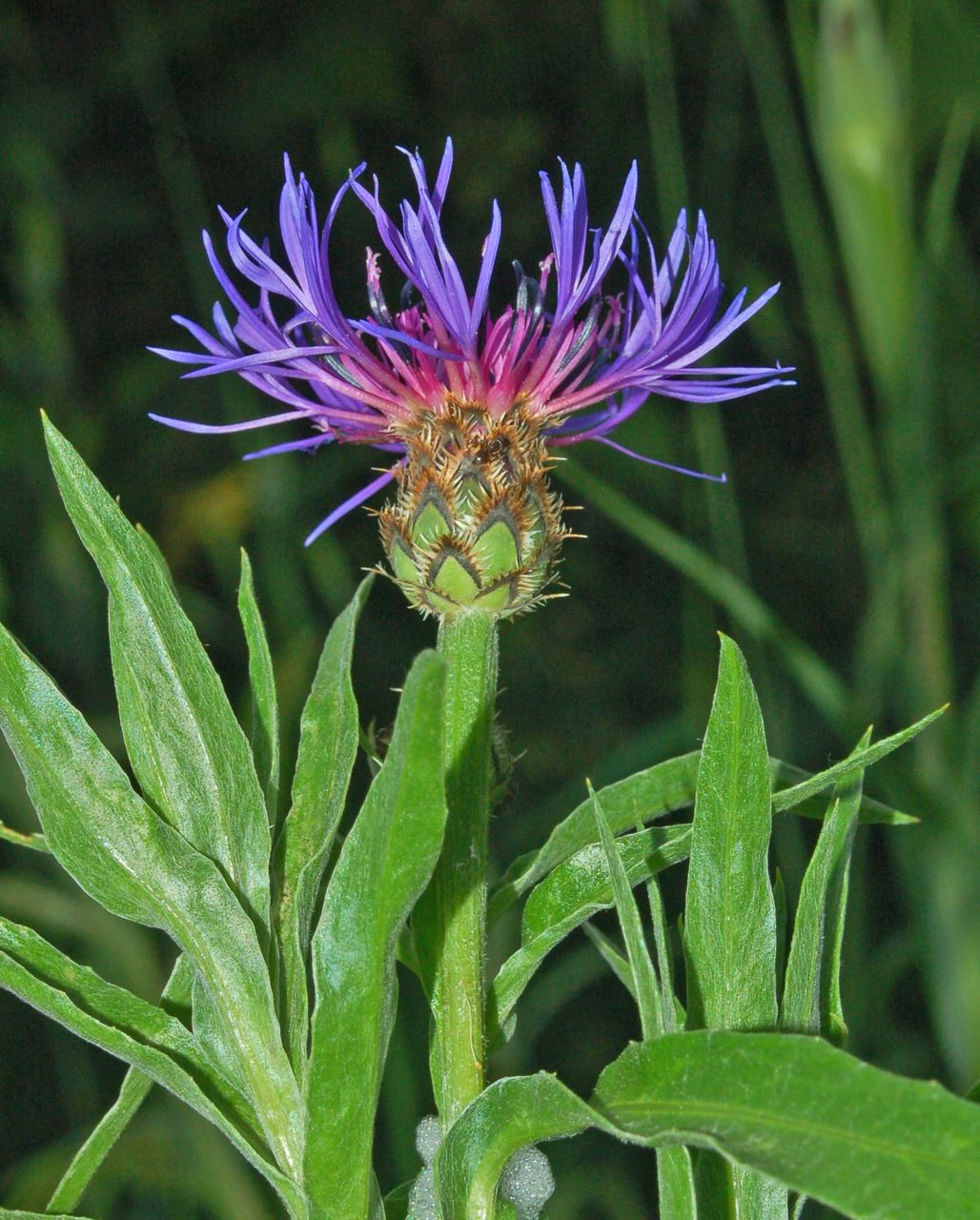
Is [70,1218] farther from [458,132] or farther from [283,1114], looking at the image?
[458,132]

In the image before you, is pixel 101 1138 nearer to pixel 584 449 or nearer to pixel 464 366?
pixel 464 366

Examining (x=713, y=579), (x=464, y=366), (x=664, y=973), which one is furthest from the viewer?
(x=713, y=579)

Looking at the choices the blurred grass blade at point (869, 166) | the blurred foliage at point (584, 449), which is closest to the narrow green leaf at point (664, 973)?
the blurred foliage at point (584, 449)

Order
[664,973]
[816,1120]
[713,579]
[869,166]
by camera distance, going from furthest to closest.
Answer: [869,166] → [713,579] → [664,973] → [816,1120]

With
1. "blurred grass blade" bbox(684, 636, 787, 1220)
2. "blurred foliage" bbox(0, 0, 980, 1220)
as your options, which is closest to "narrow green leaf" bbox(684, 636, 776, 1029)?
"blurred grass blade" bbox(684, 636, 787, 1220)

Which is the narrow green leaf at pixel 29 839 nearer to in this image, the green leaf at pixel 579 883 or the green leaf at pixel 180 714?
the green leaf at pixel 180 714

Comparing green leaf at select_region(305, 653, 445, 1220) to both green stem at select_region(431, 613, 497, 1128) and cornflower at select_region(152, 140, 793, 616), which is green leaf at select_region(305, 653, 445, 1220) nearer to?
green stem at select_region(431, 613, 497, 1128)

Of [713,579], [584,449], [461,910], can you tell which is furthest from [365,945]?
[584,449]
